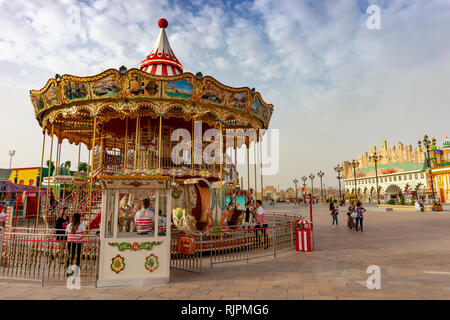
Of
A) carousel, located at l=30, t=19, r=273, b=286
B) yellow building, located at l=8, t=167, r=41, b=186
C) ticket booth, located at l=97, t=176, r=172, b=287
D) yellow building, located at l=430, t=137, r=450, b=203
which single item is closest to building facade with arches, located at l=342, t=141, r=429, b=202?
yellow building, located at l=430, t=137, r=450, b=203

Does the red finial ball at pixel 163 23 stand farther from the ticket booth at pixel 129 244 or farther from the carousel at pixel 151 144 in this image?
the ticket booth at pixel 129 244

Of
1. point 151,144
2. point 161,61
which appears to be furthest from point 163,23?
point 151,144

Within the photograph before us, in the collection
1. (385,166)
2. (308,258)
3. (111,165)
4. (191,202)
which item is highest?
(385,166)

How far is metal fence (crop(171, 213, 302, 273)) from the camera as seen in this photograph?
7.01m

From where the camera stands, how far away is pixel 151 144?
44.4 feet

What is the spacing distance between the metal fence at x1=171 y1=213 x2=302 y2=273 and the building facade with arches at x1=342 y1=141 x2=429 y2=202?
2385 inches

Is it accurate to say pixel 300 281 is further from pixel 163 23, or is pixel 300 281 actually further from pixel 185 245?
pixel 163 23

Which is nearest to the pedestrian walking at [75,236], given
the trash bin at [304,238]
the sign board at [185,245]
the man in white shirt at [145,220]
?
the man in white shirt at [145,220]

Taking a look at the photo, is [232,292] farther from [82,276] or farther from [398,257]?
[398,257]

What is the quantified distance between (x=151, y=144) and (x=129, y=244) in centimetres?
858

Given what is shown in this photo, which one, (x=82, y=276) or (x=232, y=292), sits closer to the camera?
(x=232, y=292)
